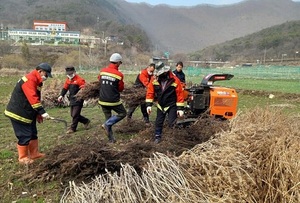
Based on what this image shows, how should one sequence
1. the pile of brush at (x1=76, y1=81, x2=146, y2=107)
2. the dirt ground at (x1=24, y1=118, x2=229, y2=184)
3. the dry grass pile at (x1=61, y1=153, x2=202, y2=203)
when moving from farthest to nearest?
the pile of brush at (x1=76, y1=81, x2=146, y2=107) → the dirt ground at (x1=24, y1=118, x2=229, y2=184) → the dry grass pile at (x1=61, y1=153, x2=202, y2=203)

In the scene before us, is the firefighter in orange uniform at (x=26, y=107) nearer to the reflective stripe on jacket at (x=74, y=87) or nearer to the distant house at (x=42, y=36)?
the reflective stripe on jacket at (x=74, y=87)

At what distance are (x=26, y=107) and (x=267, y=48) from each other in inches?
4418

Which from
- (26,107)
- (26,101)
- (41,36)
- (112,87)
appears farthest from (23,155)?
(41,36)

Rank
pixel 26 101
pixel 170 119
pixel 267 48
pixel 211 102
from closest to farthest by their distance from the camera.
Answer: pixel 26 101 < pixel 170 119 < pixel 211 102 < pixel 267 48

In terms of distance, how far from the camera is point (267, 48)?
107625 millimetres

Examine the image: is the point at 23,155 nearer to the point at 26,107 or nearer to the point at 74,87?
the point at 26,107

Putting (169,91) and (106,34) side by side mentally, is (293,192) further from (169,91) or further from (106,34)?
(106,34)

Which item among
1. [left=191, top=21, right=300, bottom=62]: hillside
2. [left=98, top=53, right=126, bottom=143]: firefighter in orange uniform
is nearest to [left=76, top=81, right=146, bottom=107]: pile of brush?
[left=98, top=53, right=126, bottom=143]: firefighter in orange uniform

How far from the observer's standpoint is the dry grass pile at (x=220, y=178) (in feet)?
10.6

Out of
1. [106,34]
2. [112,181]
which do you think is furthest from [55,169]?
[106,34]

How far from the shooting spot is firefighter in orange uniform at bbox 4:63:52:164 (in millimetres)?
5352

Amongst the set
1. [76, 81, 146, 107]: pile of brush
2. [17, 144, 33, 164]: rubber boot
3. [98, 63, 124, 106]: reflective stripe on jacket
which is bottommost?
[17, 144, 33, 164]: rubber boot

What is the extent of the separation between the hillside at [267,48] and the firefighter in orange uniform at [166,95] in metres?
93.0

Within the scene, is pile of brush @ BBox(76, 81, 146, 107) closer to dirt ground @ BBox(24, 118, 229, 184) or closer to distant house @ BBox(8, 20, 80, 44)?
dirt ground @ BBox(24, 118, 229, 184)
